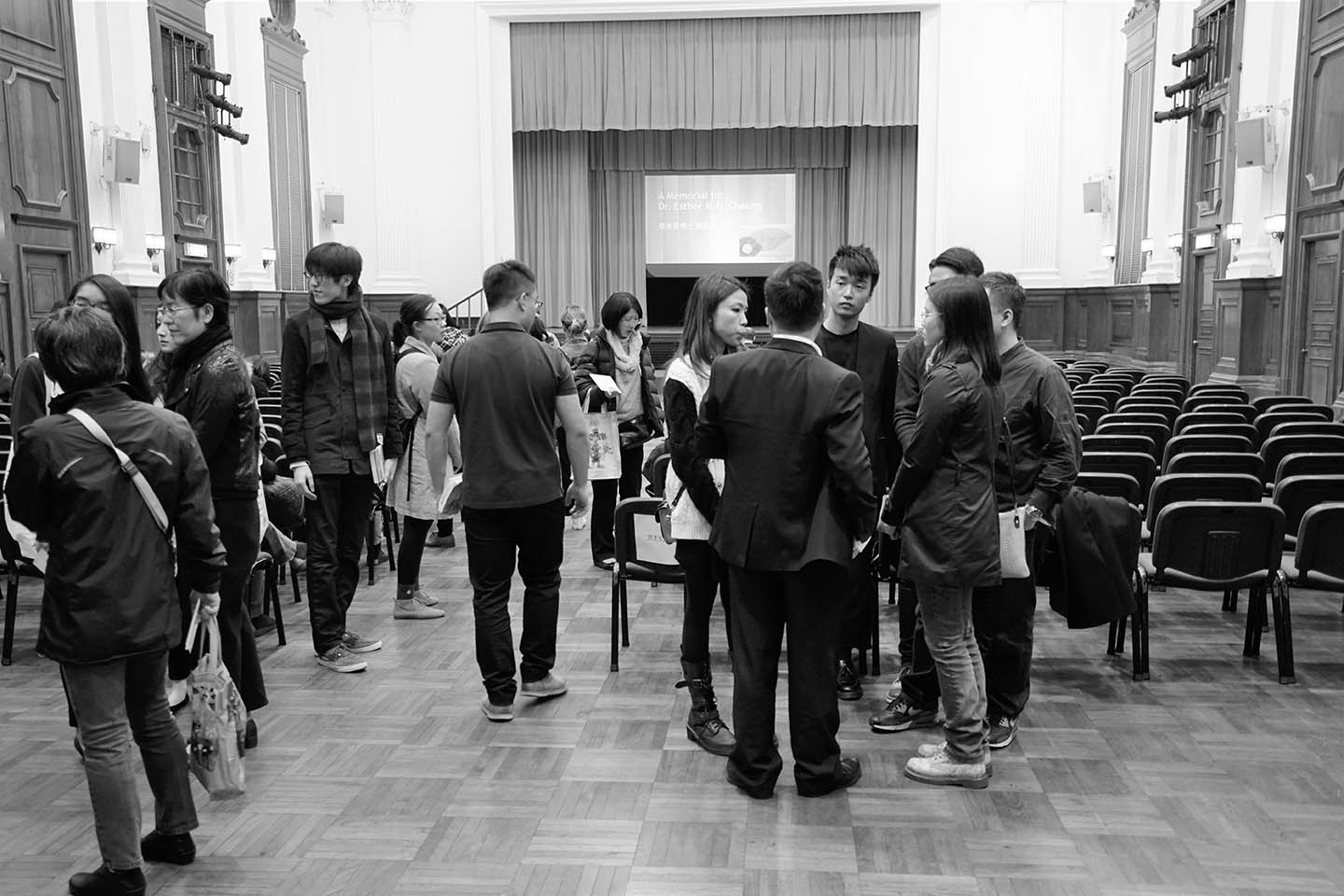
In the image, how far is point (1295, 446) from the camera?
5.30 metres

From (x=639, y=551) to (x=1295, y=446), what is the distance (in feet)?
10.8

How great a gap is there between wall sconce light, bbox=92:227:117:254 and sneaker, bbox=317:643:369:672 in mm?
6810

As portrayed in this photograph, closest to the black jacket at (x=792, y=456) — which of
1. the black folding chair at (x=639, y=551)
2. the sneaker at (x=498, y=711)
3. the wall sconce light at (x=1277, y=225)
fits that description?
the sneaker at (x=498, y=711)

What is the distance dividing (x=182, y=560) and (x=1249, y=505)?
3346 millimetres

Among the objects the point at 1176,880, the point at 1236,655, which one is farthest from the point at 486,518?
the point at 1236,655

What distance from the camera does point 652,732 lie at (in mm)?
3504

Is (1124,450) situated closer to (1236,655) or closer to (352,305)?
(1236,655)

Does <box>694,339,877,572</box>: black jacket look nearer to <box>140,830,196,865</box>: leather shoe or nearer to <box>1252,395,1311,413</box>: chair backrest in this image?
<box>140,830,196,865</box>: leather shoe

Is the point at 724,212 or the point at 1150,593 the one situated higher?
the point at 724,212

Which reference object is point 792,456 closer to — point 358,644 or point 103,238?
point 358,644

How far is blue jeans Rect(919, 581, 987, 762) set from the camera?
2.96 metres

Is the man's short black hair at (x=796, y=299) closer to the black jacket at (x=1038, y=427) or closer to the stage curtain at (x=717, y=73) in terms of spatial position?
the black jacket at (x=1038, y=427)

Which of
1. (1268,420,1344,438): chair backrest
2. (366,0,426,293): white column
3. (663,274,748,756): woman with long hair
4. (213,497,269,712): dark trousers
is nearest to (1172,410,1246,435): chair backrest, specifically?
(1268,420,1344,438): chair backrest

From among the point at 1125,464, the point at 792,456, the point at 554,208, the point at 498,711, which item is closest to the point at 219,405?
the point at 498,711
